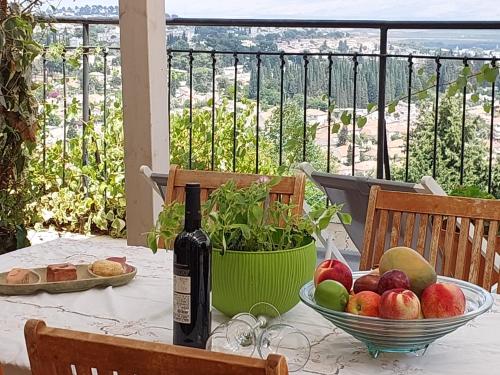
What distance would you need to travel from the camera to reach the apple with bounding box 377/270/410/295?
1.65m

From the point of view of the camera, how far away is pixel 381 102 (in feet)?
13.3

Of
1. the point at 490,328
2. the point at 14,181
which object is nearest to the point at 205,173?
the point at 490,328

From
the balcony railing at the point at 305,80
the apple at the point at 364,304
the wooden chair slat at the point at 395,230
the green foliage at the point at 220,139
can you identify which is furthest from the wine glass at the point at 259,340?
the green foliage at the point at 220,139

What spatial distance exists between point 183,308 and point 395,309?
371 millimetres

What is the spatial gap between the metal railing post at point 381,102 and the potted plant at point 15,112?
152cm

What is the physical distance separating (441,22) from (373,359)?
99.6 inches

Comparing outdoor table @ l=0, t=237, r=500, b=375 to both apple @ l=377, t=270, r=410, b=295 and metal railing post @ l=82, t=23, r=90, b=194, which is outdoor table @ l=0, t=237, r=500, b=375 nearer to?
apple @ l=377, t=270, r=410, b=295

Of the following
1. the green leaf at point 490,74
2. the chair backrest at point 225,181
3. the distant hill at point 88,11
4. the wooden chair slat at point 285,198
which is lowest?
the wooden chair slat at point 285,198

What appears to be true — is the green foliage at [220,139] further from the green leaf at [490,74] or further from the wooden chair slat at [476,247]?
the wooden chair slat at [476,247]

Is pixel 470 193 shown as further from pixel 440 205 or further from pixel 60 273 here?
pixel 60 273

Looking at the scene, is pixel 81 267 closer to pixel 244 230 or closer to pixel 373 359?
pixel 244 230

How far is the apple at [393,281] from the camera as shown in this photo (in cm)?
165

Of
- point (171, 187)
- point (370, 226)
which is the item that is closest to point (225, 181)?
point (171, 187)

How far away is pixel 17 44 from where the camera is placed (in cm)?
408
